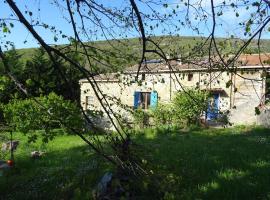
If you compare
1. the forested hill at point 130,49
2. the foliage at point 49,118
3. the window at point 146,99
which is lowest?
the window at point 146,99

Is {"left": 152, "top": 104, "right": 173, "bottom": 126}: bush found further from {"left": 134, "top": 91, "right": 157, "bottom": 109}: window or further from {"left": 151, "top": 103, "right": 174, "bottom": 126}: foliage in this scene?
{"left": 134, "top": 91, "right": 157, "bottom": 109}: window

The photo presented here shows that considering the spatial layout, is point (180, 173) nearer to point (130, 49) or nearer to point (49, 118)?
point (130, 49)

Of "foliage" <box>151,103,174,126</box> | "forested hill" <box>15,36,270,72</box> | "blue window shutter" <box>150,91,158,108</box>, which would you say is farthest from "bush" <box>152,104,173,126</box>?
"forested hill" <box>15,36,270,72</box>

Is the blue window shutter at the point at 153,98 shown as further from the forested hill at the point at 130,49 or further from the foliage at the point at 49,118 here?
the foliage at the point at 49,118

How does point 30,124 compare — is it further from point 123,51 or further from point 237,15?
point 237,15

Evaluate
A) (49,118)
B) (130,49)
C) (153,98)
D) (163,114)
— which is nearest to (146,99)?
(153,98)

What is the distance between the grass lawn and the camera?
8.00 meters

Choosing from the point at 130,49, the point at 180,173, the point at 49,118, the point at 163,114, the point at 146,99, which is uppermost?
the point at 130,49

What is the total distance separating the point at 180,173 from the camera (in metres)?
9.37

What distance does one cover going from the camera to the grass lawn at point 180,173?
800 cm

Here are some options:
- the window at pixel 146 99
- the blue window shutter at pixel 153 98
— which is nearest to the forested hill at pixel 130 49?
the blue window shutter at pixel 153 98

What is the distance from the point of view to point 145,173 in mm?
4918

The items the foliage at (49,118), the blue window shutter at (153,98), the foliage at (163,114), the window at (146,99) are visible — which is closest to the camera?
the foliage at (49,118)

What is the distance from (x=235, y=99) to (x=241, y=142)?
43.0ft
